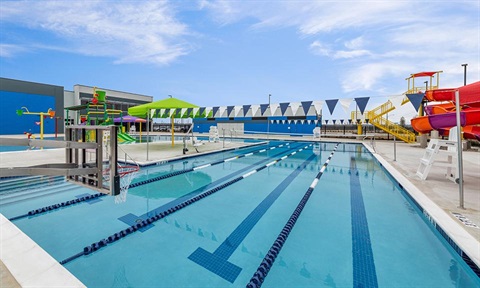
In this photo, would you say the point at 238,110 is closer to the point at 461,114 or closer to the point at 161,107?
the point at 161,107

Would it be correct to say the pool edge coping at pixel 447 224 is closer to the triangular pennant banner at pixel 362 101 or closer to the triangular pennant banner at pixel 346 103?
the triangular pennant banner at pixel 362 101

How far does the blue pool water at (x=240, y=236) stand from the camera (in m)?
1.95

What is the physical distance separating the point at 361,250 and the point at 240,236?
1427 mm

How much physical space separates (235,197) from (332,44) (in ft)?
39.2

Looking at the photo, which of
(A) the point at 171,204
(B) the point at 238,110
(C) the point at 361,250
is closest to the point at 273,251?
(C) the point at 361,250

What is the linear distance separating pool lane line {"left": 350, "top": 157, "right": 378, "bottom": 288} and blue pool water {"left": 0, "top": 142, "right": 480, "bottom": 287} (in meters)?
0.01

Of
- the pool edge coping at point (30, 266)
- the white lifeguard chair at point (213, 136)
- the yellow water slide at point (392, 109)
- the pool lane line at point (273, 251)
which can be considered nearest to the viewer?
the pool edge coping at point (30, 266)

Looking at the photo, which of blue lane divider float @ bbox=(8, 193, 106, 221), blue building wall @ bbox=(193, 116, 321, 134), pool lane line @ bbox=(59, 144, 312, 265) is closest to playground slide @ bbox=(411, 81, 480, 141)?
pool lane line @ bbox=(59, 144, 312, 265)

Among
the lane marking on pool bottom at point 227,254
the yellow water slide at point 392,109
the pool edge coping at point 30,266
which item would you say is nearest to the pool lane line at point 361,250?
the lane marking on pool bottom at point 227,254

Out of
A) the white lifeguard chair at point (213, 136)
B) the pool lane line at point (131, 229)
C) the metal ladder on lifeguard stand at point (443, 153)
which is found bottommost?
the pool lane line at point (131, 229)

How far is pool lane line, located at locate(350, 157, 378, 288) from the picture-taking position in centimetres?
193

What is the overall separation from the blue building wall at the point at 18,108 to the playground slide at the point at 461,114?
30.6m

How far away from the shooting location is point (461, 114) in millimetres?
4691

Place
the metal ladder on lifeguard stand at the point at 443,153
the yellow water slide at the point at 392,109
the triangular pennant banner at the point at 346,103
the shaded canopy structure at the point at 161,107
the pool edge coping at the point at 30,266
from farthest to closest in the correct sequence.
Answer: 1. the yellow water slide at the point at 392,109
2. the triangular pennant banner at the point at 346,103
3. the shaded canopy structure at the point at 161,107
4. the metal ladder on lifeguard stand at the point at 443,153
5. the pool edge coping at the point at 30,266
